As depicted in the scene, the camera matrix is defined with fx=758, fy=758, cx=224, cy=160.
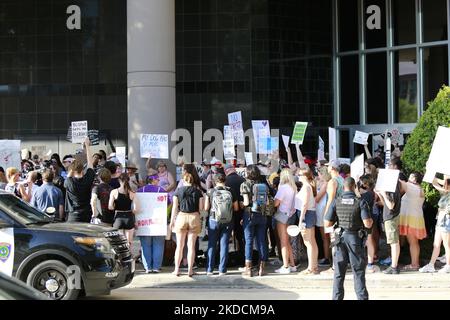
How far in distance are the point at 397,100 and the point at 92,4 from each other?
11.2 meters

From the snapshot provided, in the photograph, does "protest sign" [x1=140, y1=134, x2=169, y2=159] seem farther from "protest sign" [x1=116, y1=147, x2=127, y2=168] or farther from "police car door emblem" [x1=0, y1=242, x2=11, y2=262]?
"police car door emblem" [x1=0, y1=242, x2=11, y2=262]

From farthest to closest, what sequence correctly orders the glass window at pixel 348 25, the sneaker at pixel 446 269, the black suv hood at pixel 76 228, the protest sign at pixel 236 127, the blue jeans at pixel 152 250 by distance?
the glass window at pixel 348 25
the protest sign at pixel 236 127
the blue jeans at pixel 152 250
the sneaker at pixel 446 269
the black suv hood at pixel 76 228

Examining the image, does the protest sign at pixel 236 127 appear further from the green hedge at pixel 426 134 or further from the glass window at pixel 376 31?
the glass window at pixel 376 31

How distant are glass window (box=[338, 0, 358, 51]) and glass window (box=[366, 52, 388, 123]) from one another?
82 centimetres

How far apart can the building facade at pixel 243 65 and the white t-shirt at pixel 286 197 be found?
11011mm

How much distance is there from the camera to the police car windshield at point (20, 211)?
1105 centimetres

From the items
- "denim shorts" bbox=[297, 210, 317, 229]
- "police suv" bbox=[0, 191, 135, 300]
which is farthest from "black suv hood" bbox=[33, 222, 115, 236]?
"denim shorts" bbox=[297, 210, 317, 229]

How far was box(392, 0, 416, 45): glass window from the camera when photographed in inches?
1039

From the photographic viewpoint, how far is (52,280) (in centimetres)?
1083

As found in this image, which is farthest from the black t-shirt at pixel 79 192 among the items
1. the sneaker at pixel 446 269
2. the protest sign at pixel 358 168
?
the sneaker at pixel 446 269

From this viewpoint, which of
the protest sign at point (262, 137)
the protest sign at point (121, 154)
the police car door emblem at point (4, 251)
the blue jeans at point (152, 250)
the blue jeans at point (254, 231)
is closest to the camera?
the police car door emblem at point (4, 251)

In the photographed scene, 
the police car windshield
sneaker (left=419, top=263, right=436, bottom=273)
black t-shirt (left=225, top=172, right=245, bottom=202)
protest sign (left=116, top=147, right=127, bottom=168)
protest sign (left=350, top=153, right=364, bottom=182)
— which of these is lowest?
sneaker (left=419, top=263, right=436, bottom=273)

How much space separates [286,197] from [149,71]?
7800 mm

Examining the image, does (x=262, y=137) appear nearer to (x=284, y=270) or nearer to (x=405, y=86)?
(x=284, y=270)
